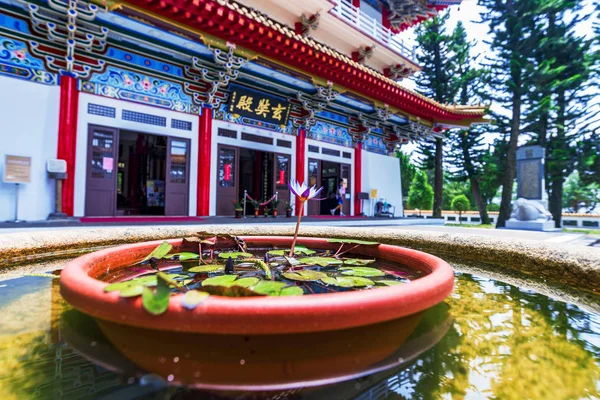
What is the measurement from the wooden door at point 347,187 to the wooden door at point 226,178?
12.6 feet

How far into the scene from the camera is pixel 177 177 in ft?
20.7

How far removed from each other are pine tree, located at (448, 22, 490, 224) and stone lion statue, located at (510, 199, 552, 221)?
6.87 meters

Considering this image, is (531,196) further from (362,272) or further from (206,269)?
(206,269)

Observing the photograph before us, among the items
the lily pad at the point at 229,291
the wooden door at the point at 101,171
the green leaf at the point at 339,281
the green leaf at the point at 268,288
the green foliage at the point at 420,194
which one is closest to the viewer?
the lily pad at the point at 229,291

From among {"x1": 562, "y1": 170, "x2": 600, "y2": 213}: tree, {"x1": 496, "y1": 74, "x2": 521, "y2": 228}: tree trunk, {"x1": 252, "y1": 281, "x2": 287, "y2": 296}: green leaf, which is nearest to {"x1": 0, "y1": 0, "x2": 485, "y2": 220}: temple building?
{"x1": 496, "y1": 74, "x2": 521, "y2": 228}: tree trunk

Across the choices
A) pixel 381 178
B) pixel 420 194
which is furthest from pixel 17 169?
pixel 420 194

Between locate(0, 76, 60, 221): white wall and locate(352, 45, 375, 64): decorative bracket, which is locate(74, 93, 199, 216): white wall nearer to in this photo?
locate(0, 76, 60, 221): white wall

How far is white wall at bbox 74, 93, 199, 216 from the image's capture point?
514cm

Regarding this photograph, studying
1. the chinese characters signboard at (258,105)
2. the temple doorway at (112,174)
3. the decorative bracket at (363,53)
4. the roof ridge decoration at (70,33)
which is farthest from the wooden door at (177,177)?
the decorative bracket at (363,53)

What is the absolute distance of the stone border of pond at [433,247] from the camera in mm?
1343

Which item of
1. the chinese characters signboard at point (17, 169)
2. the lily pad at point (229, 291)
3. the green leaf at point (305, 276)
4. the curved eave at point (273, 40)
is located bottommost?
the green leaf at point (305, 276)

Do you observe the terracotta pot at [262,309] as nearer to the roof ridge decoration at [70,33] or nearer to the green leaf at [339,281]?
the green leaf at [339,281]

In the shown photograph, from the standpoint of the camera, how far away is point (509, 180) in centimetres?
1260

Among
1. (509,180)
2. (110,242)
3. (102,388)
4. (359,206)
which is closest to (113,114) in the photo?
(110,242)
